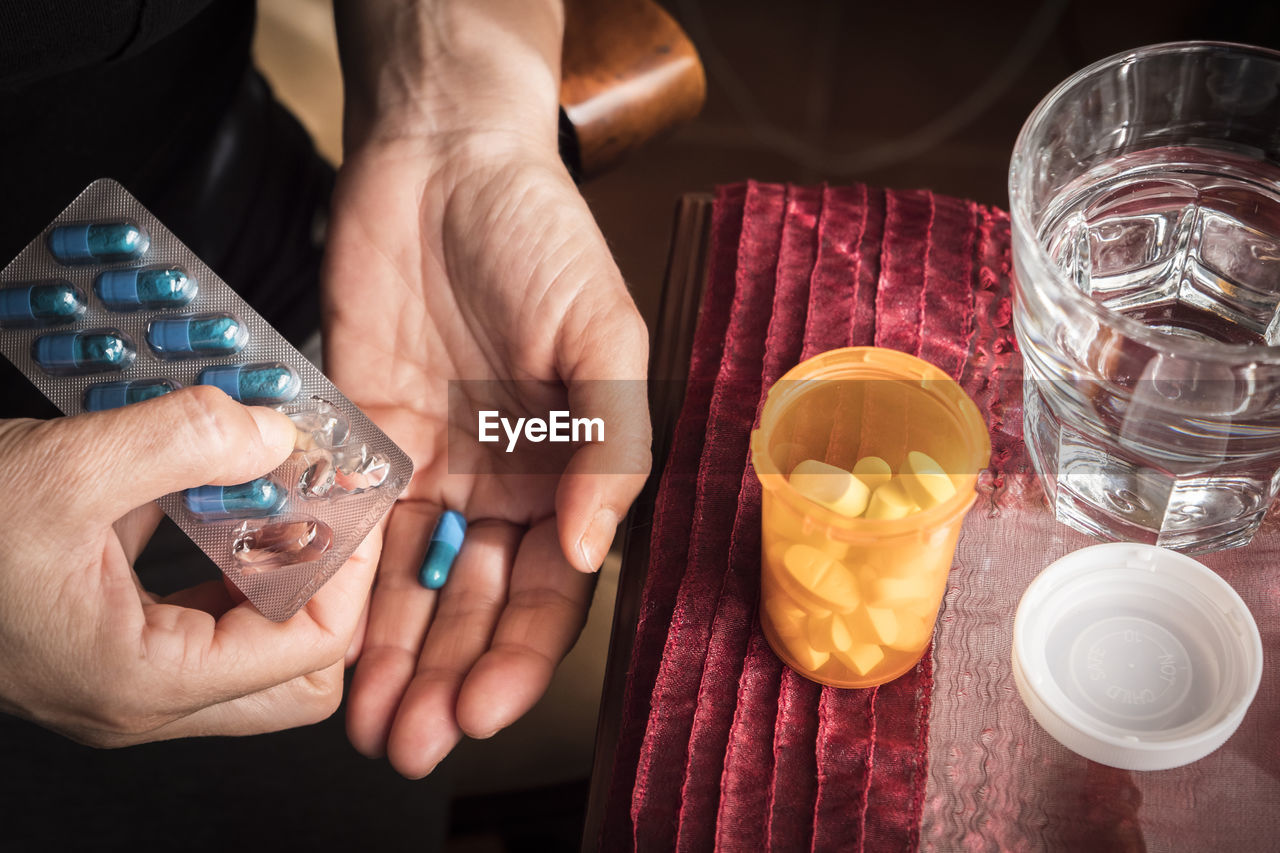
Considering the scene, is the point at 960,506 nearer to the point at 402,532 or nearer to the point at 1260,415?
the point at 1260,415

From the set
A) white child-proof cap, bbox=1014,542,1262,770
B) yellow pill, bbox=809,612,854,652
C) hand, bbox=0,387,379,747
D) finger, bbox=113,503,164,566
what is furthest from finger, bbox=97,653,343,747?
white child-proof cap, bbox=1014,542,1262,770

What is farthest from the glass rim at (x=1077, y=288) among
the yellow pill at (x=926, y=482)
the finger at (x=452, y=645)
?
the finger at (x=452, y=645)

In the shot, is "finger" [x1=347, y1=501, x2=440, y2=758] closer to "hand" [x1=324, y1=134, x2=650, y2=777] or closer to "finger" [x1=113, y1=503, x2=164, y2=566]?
"hand" [x1=324, y1=134, x2=650, y2=777]

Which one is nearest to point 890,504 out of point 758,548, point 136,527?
point 758,548


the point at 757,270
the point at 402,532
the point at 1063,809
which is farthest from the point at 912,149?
the point at 1063,809

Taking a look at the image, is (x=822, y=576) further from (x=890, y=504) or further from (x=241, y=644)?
(x=241, y=644)

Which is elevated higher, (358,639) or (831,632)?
(831,632)

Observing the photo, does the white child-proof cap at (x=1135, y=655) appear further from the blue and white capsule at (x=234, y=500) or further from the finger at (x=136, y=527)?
the finger at (x=136, y=527)
